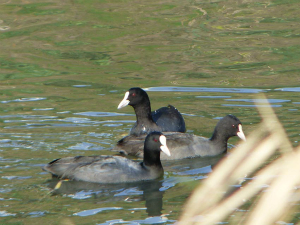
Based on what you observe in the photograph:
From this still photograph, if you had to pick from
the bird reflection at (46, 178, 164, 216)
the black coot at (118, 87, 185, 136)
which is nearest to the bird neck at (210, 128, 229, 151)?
the black coot at (118, 87, 185, 136)

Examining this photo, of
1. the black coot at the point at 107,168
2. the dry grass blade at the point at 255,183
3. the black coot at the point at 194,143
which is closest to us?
the dry grass blade at the point at 255,183

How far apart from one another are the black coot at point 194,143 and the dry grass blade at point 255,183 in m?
0.28

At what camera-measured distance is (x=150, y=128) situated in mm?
9938

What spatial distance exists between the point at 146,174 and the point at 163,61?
6.82 m

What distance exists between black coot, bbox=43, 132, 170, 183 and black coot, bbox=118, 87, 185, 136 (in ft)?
6.07

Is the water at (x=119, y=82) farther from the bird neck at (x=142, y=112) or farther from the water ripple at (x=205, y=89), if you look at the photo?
the bird neck at (x=142, y=112)

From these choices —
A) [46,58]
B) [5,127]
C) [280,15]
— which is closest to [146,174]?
[5,127]

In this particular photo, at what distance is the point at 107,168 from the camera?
7.63 metres

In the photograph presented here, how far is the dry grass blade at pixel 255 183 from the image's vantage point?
3.59 meters

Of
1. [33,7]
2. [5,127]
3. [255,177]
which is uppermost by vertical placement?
[33,7]

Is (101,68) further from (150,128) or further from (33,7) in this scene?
(33,7)

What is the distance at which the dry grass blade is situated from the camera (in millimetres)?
3594

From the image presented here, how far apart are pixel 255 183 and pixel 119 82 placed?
5999 millimetres

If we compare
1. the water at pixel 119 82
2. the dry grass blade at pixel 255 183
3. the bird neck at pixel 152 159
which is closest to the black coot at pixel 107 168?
the bird neck at pixel 152 159
